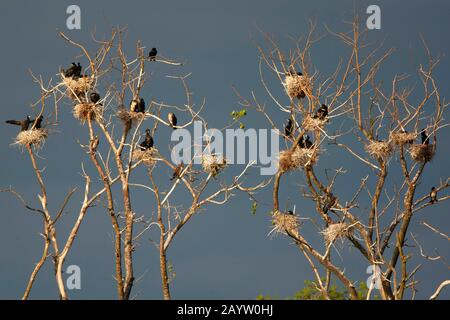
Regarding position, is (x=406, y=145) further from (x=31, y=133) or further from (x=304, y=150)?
(x=31, y=133)

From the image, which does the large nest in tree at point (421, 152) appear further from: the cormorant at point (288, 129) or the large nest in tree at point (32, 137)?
the large nest in tree at point (32, 137)

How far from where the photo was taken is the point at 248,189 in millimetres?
23047

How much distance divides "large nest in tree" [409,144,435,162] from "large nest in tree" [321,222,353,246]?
85.9 inches

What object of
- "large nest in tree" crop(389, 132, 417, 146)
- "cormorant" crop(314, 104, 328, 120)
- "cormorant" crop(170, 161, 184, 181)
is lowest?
"cormorant" crop(170, 161, 184, 181)

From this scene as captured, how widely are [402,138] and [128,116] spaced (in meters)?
5.85

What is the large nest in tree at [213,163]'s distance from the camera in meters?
22.7

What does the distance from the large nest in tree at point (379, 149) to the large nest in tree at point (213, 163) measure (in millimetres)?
3185

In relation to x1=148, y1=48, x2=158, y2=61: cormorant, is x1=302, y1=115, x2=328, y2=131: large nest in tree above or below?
below

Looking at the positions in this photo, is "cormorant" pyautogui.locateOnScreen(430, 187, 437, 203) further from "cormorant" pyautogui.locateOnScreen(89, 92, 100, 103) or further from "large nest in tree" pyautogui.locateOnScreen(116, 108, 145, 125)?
"cormorant" pyautogui.locateOnScreen(89, 92, 100, 103)

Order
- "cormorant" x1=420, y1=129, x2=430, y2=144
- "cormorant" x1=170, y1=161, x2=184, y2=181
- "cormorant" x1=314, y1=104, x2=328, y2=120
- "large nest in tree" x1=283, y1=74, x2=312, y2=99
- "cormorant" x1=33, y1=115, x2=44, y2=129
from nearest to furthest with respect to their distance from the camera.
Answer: "cormorant" x1=314, y1=104, x2=328, y2=120 → "cormorant" x1=170, y1=161, x2=184, y2=181 → "large nest in tree" x1=283, y1=74, x2=312, y2=99 → "cormorant" x1=420, y1=129, x2=430, y2=144 → "cormorant" x1=33, y1=115, x2=44, y2=129

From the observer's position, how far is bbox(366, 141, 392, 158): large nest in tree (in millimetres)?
23359

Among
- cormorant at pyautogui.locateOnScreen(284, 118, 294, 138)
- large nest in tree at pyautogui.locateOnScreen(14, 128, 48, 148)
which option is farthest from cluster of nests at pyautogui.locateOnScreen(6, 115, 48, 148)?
cormorant at pyautogui.locateOnScreen(284, 118, 294, 138)

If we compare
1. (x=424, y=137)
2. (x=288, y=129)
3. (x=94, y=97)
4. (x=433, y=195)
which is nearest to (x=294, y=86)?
(x=288, y=129)
